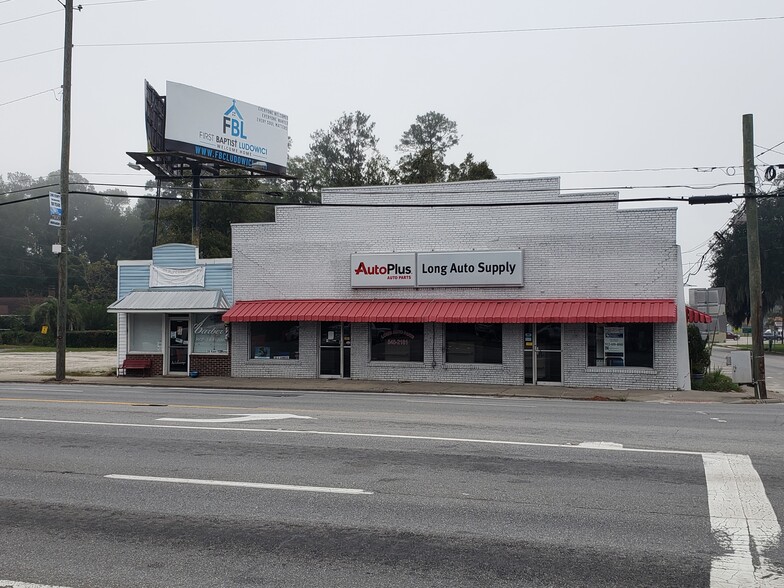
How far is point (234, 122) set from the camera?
35.1 metres

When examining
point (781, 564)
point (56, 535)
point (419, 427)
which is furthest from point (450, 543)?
point (419, 427)

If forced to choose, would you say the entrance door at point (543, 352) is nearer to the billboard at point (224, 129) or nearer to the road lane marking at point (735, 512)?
the road lane marking at point (735, 512)

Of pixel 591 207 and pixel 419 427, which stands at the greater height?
pixel 591 207

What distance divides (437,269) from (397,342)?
2.75 m

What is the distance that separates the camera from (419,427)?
12.4 m

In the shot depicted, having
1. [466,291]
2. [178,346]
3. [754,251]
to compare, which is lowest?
[178,346]

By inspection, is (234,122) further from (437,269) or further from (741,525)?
(741,525)

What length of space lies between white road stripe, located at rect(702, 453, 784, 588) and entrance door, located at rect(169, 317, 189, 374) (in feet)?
66.6

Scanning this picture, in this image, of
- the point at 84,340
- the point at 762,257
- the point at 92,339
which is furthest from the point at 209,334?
the point at 762,257

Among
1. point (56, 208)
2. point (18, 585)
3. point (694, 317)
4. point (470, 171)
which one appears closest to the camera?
point (18, 585)

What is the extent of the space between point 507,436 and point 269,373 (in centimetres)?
1502

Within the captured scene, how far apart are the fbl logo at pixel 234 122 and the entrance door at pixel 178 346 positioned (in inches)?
464

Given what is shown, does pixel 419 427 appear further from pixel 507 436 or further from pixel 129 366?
pixel 129 366

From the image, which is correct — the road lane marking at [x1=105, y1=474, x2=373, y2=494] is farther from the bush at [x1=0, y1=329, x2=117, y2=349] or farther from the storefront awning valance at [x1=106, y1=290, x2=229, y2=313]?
the bush at [x1=0, y1=329, x2=117, y2=349]
